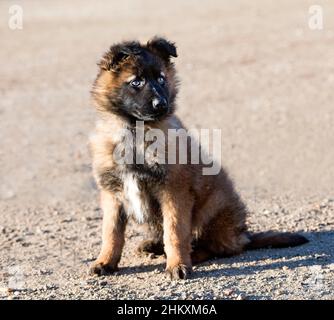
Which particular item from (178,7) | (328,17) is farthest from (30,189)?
(178,7)

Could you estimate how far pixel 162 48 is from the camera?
6.14 m

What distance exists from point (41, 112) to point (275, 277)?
7.53 m

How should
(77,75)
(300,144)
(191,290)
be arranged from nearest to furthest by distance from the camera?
(191,290), (300,144), (77,75)

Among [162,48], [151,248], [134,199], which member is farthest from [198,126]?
[134,199]

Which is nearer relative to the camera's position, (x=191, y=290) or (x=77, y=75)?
(x=191, y=290)

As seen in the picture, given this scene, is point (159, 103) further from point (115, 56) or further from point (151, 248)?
point (151, 248)

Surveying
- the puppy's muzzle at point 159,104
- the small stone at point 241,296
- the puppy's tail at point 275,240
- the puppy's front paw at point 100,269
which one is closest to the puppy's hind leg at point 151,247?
the puppy's front paw at point 100,269

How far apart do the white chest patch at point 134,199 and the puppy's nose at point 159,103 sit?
0.50m

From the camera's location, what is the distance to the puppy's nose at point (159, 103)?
569 cm

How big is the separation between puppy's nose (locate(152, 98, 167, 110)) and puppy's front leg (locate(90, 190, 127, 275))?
73cm

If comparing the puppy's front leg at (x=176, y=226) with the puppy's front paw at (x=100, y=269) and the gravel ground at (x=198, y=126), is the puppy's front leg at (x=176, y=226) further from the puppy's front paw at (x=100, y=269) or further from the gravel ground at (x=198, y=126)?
the puppy's front paw at (x=100, y=269)

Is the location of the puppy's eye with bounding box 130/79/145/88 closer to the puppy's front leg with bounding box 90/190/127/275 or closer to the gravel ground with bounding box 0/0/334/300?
the puppy's front leg with bounding box 90/190/127/275
